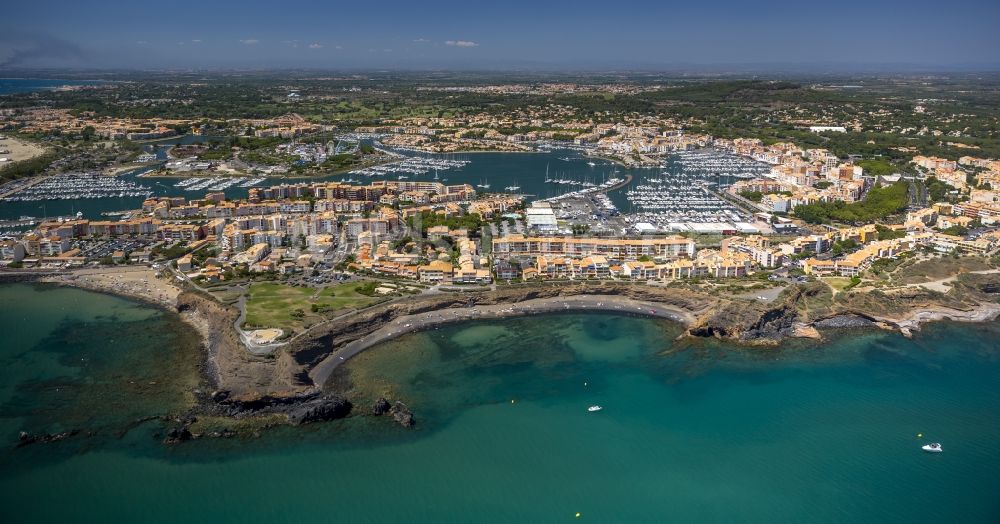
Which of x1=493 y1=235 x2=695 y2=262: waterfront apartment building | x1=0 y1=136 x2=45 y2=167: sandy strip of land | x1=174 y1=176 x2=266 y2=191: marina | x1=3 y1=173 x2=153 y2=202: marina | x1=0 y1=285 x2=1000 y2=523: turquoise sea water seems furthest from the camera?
x1=0 y1=136 x2=45 y2=167: sandy strip of land

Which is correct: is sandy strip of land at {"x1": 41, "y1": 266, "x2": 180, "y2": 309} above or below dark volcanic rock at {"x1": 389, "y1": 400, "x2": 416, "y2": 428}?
above

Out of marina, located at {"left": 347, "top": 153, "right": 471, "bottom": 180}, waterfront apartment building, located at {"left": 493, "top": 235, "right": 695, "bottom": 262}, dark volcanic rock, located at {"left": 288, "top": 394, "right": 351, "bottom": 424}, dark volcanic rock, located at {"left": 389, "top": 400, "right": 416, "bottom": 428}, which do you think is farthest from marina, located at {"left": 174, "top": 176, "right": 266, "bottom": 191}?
dark volcanic rock, located at {"left": 389, "top": 400, "right": 416, "bottom": 428}

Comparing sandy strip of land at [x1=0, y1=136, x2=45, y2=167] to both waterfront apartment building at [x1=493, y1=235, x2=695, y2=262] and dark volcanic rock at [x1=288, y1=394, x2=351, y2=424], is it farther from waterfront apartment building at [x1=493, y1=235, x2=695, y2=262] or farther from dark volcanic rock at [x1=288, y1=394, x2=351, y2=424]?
dark volcanic rock at [x1=288, y1=394, x2=351, y2=424]

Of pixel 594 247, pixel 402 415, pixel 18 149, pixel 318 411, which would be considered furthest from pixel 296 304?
pixel 18 149

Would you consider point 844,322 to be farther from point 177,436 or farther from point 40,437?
point 40,437

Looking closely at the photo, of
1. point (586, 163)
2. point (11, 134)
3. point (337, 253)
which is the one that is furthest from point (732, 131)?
point (11, 134)
